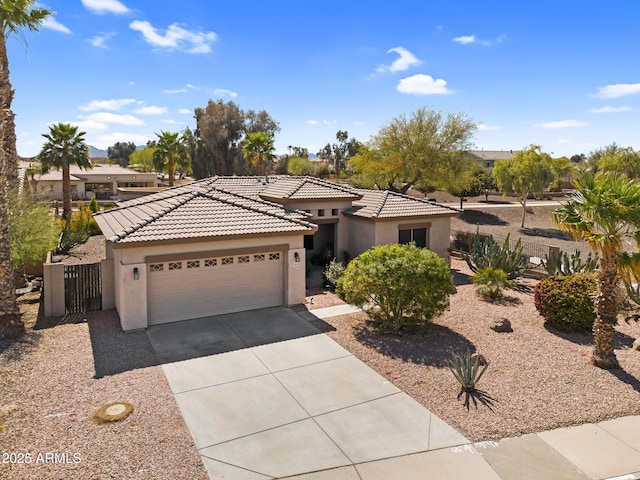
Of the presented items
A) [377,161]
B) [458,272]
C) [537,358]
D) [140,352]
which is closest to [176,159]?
[377,161]

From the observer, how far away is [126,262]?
13250mm

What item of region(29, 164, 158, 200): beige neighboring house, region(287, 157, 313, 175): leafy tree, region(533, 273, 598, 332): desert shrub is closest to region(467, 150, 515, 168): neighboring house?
region(287, 157, 313, 175): leafy tree

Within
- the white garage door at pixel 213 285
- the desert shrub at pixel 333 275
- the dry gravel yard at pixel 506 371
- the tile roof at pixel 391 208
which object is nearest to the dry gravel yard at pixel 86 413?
the white garage door at pixel 213 285

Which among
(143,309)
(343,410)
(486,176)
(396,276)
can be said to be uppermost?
(486,176)

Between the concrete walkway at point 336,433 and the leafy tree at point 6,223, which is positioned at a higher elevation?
the leafy tree at point 6,223

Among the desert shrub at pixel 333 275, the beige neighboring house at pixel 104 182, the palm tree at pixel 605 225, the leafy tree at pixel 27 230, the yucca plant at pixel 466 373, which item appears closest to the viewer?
the yucca plant at pixel 466 373

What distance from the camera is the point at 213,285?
48.3 ft

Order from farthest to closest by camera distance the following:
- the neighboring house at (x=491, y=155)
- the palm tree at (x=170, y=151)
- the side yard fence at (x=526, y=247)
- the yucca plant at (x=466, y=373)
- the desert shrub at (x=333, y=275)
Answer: the neighboring house at (x=491, y=155) → the palm tree at (x=170, y=151) → the side yard fence at (x=526, y=247) → the desert shrub at (x=333, y=275) → the yucca plant at (x=466, y=373)

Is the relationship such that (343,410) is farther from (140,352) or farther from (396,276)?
(140,352)

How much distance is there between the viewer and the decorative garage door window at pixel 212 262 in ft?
45.7

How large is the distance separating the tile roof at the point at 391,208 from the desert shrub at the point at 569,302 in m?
8.02

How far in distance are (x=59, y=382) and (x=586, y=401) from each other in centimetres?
1133

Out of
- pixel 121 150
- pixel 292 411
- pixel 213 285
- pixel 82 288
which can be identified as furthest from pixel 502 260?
pixel 121 150

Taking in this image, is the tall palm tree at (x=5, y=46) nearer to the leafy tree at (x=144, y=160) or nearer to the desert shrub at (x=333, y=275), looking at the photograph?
the desert shrub at (x=333, y=275)
